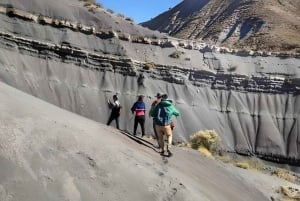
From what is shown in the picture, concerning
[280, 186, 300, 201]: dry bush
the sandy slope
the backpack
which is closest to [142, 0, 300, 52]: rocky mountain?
[280, 186, 300, 201]: dry bush

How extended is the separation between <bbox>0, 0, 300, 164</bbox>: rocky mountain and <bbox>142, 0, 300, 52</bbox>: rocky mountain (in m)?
14.4

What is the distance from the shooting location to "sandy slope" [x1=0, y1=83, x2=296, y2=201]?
10594mm

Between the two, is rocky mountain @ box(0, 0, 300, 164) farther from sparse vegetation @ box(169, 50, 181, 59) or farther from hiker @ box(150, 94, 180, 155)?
hiker @ box(150, 94, 180, 155)

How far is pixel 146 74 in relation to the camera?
49.3 metres

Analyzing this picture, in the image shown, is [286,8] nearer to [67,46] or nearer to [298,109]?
[298,109]

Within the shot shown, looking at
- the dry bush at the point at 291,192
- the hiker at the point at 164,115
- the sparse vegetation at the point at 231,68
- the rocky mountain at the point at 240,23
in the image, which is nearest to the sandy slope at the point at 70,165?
the hiker at the point at 164,115

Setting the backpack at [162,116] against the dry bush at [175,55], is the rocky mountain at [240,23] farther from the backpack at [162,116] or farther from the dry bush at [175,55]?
the backpack at [162,116]

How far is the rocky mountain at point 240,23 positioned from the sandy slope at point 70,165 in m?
56.6

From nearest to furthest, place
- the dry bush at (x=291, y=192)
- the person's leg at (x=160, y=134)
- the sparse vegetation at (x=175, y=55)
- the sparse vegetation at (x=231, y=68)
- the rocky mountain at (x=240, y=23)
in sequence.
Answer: the person's leg at (x=160, y=134) < the dry bush at (x=291, y=192) < the sparse vegetation at (x=175, y=55) < the sparse vegetation at (x=231, y=68) < the rocky mountain at (x=240, y=23)

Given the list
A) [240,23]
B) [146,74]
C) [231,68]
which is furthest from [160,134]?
[240,23]

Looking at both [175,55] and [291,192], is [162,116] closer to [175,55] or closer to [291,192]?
[291,192]

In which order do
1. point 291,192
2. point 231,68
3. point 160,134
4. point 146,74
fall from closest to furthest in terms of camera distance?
point 160,134 → point 291,192 → point 146,74 → point 231,68

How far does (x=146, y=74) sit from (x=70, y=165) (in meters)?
38.0

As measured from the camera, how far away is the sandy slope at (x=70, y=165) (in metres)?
10.6
